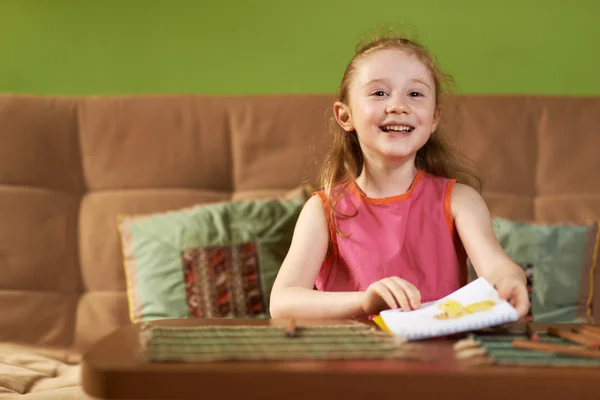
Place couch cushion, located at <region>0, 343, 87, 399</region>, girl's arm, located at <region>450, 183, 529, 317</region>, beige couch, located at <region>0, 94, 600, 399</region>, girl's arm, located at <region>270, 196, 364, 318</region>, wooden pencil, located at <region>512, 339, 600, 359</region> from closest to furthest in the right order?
wooden pencil, located at <region>512, 339, 600, 359</region>
girl's arm, located at <region>270, 196, 364, 318</region>
girl's arm, located at <region>450, 183, 529, 317</region>
couch cushion, located at <region>0, 343, 87, 399</region>
beige couch, located at <region>0, 94, 600, 399</region>

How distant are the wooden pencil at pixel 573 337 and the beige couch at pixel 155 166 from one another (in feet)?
4.25

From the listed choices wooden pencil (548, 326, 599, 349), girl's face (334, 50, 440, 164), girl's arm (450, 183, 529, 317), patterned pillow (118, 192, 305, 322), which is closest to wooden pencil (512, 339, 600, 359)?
wooden pencil (548, 326, 599, 349)

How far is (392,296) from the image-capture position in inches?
45.4

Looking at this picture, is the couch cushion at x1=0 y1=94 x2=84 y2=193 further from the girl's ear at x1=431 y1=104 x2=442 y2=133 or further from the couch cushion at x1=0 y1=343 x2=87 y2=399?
the girl's ear at x1=431 y1=104 x2=442 y2=133

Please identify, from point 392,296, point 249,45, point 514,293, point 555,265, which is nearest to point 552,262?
point 555,265

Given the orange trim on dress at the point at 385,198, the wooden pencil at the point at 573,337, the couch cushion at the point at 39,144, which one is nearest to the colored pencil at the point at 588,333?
the wooden pencil at the point at 573,337

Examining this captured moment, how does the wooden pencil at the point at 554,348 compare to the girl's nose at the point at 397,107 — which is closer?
the wooden pencil at the point at 554,348

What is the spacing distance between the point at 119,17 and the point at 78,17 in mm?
139

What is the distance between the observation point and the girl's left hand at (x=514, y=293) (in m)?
1.17

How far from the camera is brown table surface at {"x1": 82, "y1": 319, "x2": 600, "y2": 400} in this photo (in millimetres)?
815

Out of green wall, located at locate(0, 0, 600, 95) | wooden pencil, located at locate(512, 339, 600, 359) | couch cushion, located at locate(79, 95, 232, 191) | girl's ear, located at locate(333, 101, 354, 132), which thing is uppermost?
green wall, located at locate(0, 0, 600, 95)

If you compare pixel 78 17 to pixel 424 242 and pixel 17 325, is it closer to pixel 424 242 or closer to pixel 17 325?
pixel 17 325

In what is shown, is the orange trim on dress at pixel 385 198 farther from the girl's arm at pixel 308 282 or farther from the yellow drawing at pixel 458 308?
the yellow drawing at pixel 458 308

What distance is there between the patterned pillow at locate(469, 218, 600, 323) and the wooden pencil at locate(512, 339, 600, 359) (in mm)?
1168
